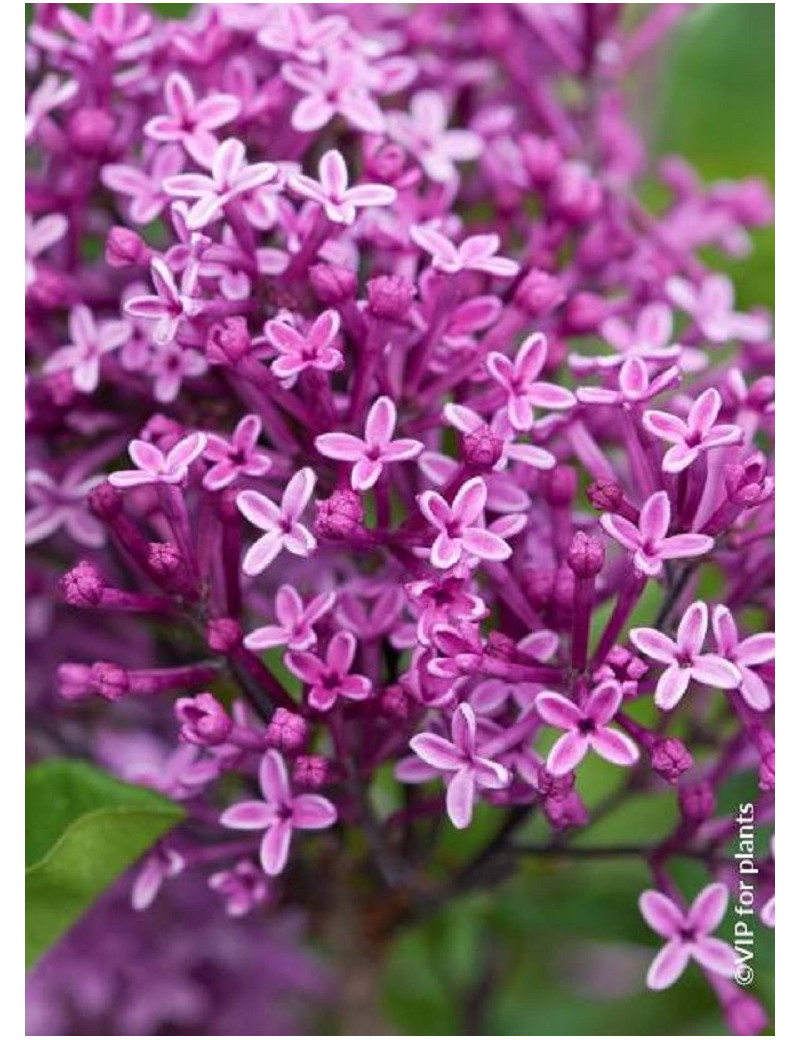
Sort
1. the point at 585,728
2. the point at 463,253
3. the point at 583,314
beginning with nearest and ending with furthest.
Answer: the point at 585,728, the point at 463,253, the point at 583,314

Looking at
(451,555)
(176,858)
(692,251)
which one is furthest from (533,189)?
(176,858)

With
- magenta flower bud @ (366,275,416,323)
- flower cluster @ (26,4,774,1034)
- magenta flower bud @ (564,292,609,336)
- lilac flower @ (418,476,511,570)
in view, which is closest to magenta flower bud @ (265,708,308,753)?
flower cluster @ (26,4,774,1034)

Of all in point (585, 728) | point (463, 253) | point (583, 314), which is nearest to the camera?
point (585, 728)

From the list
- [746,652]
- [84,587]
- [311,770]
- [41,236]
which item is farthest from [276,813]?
[41,236]

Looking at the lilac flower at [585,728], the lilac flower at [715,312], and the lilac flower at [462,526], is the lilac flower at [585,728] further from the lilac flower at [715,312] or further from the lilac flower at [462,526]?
the lilac flower at [715,312]

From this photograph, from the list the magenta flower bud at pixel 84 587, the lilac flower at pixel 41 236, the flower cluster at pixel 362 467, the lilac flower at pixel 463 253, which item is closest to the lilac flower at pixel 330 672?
the flower cluster at pixel 362 467

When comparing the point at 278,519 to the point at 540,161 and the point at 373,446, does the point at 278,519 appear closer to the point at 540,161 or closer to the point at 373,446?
the point at 373,446
